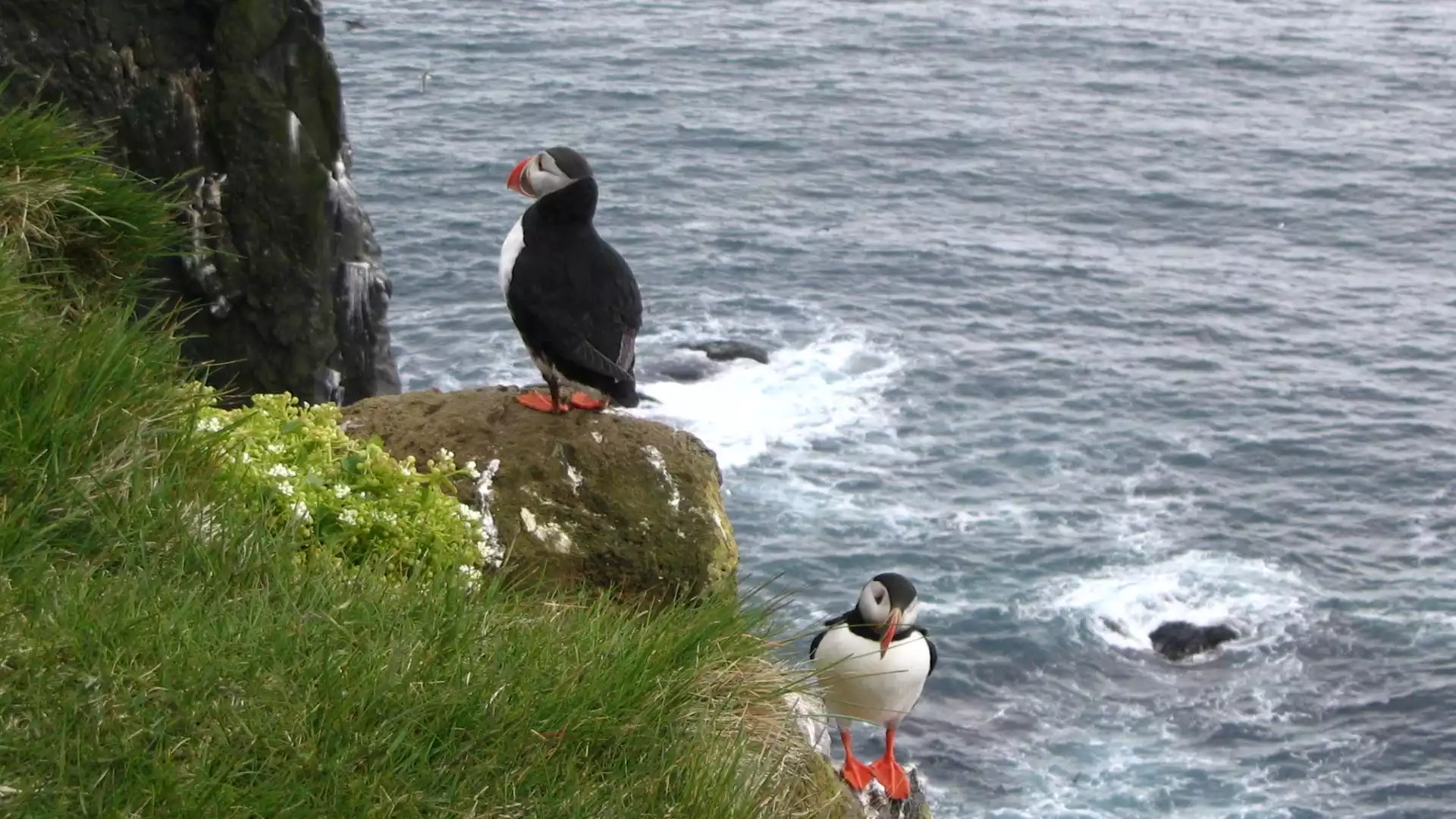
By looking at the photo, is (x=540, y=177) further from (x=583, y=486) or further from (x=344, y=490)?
(x=344, y=490)

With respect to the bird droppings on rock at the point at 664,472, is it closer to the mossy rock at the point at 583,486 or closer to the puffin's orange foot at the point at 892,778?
the mossy rock at the point at 583,486

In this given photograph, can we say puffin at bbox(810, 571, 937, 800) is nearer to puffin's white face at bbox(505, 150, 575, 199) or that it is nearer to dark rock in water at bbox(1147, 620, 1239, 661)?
puffin's white face at bbox(505, 150, 575, 199)

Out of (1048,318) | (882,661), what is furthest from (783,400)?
(882,661)

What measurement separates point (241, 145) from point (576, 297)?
11334 millimetres

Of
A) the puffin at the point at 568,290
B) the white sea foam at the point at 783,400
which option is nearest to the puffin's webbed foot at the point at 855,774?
the puffin at the point at 568,290

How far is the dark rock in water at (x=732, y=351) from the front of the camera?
44.3m

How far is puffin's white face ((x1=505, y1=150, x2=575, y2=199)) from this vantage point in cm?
943

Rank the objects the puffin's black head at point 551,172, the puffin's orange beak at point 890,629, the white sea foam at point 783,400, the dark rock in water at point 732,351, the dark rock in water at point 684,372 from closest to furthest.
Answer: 1. the puffin's black head at point 551,172
2. the puffin's orange beak at point 890,629
3. the white sea foam at point 783,400
4. the dark rock in water at point 684,372
5. the dark rock in water at point 732,351

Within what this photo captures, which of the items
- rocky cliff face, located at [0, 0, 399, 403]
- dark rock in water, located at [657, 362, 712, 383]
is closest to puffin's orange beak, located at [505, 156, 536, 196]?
rocky cliff face, located at [0, 0, 399, 403]

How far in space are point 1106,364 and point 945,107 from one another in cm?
2046

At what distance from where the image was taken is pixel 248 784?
4.49m

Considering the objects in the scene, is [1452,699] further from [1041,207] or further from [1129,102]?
[1129,102]

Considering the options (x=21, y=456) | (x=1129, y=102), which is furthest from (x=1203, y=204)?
(x=21, y=456)

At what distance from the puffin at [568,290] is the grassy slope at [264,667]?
281cm
